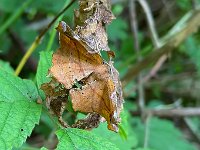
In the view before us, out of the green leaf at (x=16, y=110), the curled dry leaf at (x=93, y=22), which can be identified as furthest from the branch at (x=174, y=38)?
the green leaf at (x=16, y=110)

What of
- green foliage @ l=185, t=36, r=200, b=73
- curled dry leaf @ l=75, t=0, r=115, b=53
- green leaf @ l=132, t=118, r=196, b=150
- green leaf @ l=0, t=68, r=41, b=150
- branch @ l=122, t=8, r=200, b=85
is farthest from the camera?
green foliage @ l=185, t=36, r=200, b=73

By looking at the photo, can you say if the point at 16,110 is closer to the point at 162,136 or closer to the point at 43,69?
the point at 43,69

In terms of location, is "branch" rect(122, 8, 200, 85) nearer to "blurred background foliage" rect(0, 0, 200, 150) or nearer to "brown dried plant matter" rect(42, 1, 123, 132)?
"blurred background foliage" rect(0, 0, 200, 150)

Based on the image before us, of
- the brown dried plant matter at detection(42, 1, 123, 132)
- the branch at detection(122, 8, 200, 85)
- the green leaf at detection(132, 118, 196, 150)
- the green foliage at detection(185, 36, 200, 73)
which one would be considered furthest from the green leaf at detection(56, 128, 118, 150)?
the green foliage at detection(185, 36, 200, 73)

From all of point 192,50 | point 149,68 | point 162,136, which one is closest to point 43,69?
point 162,136

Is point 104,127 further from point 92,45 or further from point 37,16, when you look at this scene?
point 37,16

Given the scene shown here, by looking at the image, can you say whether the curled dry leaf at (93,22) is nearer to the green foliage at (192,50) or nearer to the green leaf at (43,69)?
the green leaf at (43,69)
